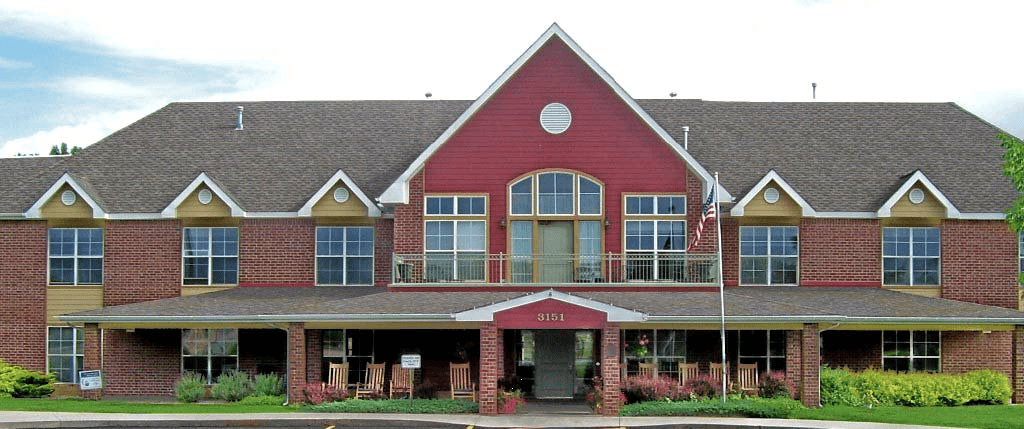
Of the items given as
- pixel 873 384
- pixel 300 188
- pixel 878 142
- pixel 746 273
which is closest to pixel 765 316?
pixel 873 384

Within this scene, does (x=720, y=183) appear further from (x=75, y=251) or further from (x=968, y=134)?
(x=75, y=251)

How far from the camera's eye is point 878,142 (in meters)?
41.6

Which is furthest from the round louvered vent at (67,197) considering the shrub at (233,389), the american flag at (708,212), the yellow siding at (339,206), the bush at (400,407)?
the american flag at (708,212)

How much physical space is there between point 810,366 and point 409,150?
14504mm

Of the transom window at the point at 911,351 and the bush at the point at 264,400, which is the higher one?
the transom window at the point at 911,351

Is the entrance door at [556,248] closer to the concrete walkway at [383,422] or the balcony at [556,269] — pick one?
the balcony at [556,269]

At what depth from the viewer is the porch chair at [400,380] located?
113 ft

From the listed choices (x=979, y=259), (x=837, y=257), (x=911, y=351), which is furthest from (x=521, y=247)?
(x=979, y=259)

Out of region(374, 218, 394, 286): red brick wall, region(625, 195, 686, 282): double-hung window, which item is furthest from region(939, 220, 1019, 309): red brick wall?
region(374, 218, 394, 286): red brick wall

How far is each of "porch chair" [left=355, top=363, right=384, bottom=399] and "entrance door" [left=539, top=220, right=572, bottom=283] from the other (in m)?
5.10

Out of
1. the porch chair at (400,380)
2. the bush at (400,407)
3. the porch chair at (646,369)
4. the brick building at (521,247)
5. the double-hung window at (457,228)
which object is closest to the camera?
the bush at (400,407)

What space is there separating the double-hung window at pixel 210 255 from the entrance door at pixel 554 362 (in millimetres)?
9114

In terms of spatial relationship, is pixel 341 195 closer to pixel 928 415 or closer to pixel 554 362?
pixel 554 362

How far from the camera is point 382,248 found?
127 feet
